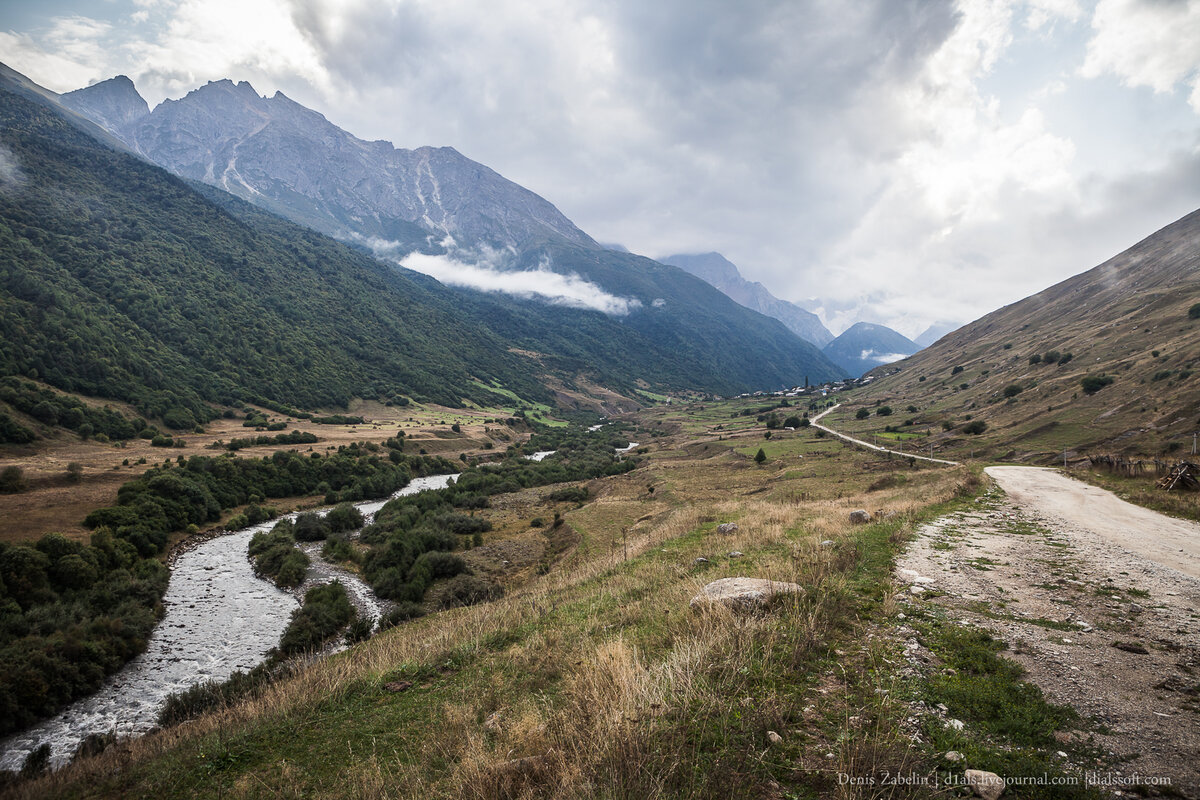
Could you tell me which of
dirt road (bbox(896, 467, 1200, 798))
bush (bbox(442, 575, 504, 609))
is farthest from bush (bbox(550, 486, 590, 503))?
dirt road (bbox(896, 467, 1200, 798))

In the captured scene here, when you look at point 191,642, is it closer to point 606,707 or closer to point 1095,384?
point 606,707

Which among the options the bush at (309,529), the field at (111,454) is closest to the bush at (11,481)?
the field at (111,454)

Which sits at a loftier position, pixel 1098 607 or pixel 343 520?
pixel 1098 607

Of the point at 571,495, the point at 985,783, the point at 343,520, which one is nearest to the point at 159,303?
the point at 343,520

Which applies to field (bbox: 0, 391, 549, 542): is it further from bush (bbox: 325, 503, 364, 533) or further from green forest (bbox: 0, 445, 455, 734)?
bush (bbox: 325, 503, 364, 533)

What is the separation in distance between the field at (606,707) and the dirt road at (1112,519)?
5816mm

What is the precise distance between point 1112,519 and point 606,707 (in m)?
22.1

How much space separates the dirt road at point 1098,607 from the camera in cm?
471

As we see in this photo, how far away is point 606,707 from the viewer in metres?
5.42

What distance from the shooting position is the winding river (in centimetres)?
1670

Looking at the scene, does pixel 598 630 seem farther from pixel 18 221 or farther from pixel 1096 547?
pixel 18 221

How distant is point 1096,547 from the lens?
43.2 ft

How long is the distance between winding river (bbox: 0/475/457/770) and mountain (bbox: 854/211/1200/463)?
2395 inches

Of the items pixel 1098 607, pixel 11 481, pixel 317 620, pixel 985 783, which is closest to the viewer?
pixel 985 783
